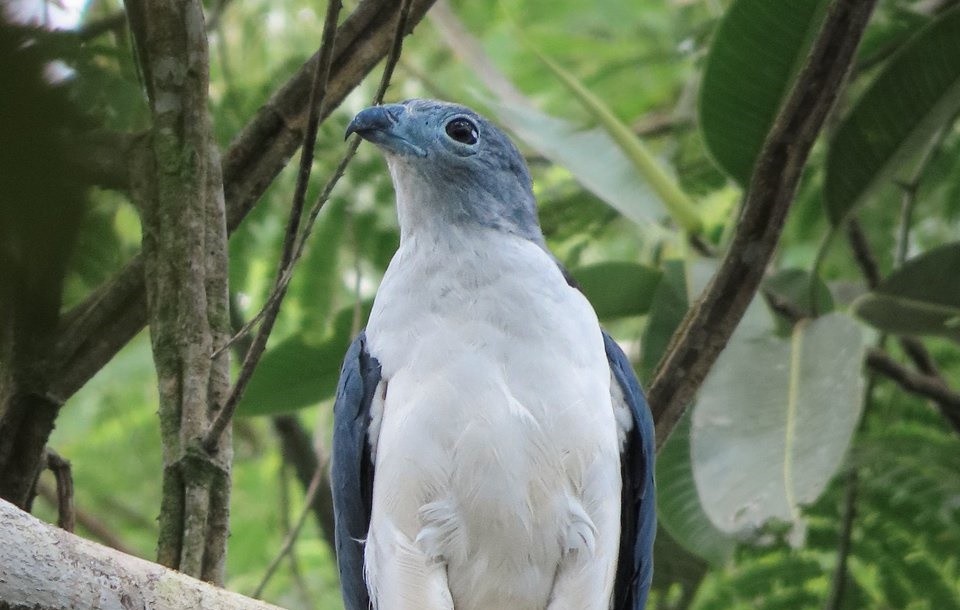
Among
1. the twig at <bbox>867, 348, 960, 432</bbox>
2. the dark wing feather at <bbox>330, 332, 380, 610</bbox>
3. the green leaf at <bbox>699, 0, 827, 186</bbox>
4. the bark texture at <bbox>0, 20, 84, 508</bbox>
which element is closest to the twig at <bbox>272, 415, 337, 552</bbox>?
the dark wing feather at <bbox>330, 332, 380, 610</bbox>

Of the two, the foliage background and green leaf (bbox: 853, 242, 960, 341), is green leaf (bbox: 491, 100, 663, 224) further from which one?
green leaf (bbox: 853, 242, 960, 341)

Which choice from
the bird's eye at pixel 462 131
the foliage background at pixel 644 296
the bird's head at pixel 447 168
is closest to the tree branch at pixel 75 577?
the foliage background at pixel 644 296

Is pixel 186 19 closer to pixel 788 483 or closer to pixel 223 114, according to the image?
pixel 223 114

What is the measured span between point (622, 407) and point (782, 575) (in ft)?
6.50

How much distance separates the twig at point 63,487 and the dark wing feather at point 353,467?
71 cm

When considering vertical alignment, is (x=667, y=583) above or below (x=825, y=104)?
below

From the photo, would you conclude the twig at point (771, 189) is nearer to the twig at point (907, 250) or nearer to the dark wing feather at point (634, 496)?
the dark wing feather at point (634, 496)

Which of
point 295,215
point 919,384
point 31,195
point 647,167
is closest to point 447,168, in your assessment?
point 295,215

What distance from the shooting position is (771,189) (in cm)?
343

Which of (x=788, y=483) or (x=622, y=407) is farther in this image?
(x=788, y=483)

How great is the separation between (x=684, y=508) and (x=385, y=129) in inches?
71.8

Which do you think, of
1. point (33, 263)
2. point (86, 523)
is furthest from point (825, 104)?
point (86, 523)

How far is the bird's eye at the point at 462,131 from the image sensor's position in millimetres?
3572

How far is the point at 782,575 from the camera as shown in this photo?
4.92m
